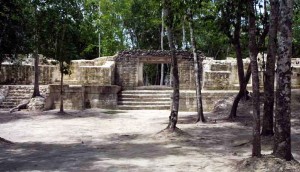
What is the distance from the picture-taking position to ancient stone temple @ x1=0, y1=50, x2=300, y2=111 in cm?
→ 1691

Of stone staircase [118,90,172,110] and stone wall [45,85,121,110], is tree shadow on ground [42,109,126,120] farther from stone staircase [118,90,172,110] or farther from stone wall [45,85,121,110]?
stone staircase [118,90,172,110]

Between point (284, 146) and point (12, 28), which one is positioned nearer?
point (284, 146)

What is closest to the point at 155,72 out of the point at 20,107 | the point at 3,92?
the point at 3,92

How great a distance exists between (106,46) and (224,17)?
1942 centimetres

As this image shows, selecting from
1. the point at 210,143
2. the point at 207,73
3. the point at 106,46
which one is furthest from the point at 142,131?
the point at 106,46

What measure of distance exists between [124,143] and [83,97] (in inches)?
333

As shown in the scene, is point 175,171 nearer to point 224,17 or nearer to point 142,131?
point 142,131

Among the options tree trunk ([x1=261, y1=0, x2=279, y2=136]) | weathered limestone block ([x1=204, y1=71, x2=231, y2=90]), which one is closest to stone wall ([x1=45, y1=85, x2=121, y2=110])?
weathered limestone block ([x1=204, y1=71, x2=231, y2=90])

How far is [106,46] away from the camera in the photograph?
29141 millimetres

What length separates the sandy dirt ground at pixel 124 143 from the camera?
656 cm

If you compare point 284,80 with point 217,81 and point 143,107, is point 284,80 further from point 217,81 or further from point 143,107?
point 217,81

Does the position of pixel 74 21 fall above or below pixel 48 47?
above

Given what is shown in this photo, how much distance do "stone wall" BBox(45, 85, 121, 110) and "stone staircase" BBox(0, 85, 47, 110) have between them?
127 centimetres

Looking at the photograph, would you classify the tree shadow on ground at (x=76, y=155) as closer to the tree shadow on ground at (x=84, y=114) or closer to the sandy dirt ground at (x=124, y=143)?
the sandy dirt ground at (x=124, y=143)
